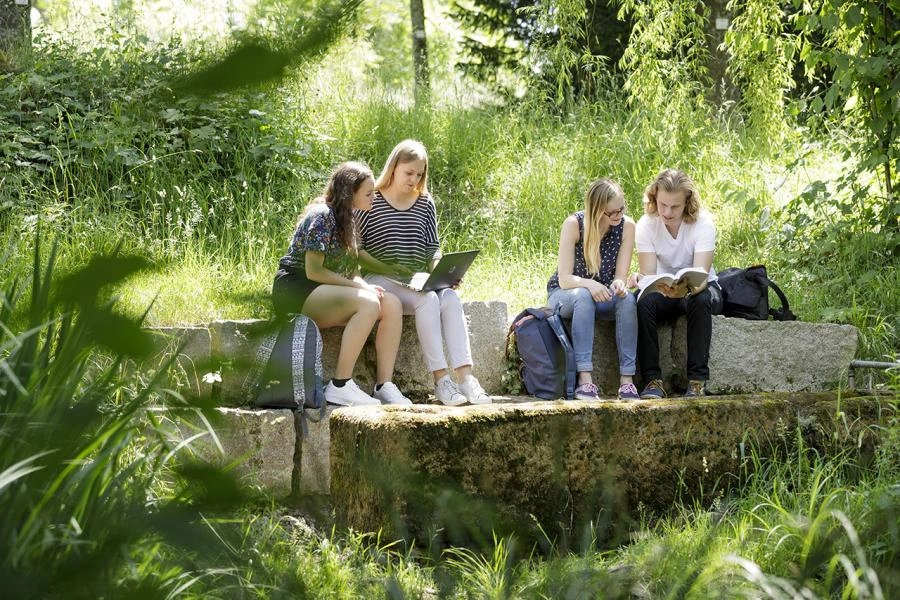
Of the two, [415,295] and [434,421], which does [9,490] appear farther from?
[415,295]

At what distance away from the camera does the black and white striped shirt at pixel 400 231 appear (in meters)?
5.09

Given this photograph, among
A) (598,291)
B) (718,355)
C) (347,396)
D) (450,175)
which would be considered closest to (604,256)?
(598,291)

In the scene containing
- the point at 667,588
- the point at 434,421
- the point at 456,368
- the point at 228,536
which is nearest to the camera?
the point at 228,536

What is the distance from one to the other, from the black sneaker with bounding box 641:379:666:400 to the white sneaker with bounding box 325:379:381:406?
1.28 meters

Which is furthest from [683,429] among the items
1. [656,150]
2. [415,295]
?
[656,150]

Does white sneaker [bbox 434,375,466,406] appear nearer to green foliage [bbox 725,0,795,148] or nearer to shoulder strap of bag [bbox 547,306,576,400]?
shoulder strap of bag [bbox 547,306,576,400]

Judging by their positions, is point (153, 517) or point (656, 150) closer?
point (153, 517)

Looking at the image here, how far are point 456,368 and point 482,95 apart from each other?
5.69 m

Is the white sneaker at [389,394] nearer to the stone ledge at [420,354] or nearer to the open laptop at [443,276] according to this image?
the stone ledge at [420,354]

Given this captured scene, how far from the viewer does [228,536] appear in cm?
57

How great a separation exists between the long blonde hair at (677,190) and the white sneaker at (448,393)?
1.44 m

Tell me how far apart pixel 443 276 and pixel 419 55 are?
22.7 ft

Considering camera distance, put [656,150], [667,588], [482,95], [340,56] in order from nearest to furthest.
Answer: [340,56]
[667,588]
[656,150]
[482,95]

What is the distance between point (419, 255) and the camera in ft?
17.0
